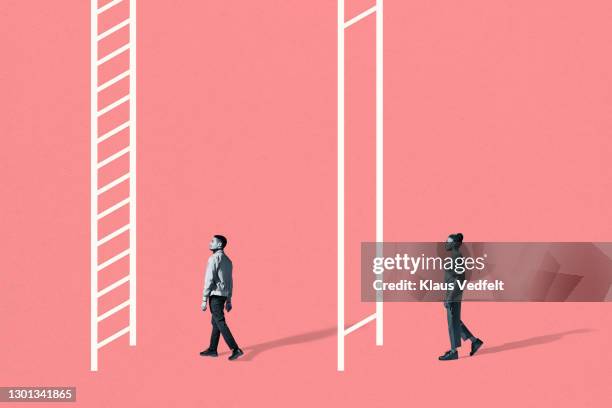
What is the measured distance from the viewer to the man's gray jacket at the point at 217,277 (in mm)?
19328

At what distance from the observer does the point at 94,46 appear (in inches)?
722

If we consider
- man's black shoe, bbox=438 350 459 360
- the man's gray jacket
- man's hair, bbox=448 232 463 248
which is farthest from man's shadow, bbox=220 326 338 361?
man's hair, bbox=448 232 463 248

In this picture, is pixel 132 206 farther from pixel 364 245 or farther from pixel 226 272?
pixel 364 245

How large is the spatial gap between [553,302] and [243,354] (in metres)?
5.36

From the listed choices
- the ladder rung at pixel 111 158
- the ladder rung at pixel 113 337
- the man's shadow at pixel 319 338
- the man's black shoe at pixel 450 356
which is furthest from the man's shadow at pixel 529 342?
the ladder rung at pixel 111 158

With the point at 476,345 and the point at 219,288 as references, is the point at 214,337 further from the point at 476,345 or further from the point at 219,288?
the point at 476,345

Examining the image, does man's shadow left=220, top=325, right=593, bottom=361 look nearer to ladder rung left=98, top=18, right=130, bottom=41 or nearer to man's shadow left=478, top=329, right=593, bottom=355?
Result: man's shadow left=478, top=329, right=593, bottom=355

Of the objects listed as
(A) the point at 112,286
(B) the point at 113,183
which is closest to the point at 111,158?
(B) the point at 113,183

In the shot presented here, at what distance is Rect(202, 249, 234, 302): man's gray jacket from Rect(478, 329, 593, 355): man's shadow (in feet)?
14.2

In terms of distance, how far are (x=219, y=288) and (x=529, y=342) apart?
5.41 meters

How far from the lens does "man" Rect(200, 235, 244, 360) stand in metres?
19.3

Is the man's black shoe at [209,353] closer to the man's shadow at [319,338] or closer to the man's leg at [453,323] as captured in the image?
the man's shadow at [319,338]

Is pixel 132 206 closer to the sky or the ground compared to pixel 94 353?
closer to the sky

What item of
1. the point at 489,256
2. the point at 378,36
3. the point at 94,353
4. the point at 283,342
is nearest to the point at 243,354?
the point at 283,342
